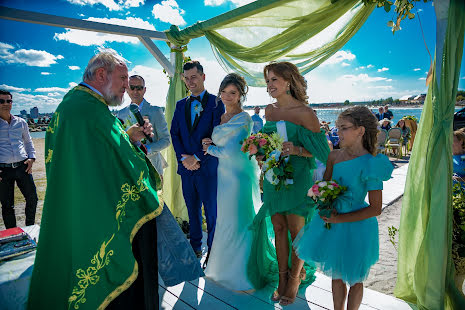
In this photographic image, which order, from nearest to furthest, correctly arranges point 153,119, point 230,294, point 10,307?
1. point 10,307
2. point 230,294
3. point 153,119

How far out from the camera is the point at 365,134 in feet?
7.32

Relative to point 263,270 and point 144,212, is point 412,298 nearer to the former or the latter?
point 263,270

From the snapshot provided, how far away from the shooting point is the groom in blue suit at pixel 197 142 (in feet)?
11.7

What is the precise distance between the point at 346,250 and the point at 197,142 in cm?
207

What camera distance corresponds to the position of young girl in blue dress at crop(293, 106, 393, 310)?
2.13 meters

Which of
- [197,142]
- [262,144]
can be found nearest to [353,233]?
[262,144]

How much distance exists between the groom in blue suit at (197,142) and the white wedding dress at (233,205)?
33 cm

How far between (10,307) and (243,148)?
2.29m

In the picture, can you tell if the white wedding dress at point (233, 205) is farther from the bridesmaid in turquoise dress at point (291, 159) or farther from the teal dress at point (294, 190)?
the bridesmaid in turquoise dress at point (291, 159)

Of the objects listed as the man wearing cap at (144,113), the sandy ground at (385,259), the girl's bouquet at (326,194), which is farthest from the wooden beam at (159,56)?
the sandy ground at (385,259)

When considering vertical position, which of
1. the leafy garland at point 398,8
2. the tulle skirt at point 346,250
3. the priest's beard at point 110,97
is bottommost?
the tulle skirt at point 346,250

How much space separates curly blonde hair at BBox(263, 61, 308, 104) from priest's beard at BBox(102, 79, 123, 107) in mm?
1456

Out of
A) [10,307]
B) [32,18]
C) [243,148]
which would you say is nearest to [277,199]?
[243,148]

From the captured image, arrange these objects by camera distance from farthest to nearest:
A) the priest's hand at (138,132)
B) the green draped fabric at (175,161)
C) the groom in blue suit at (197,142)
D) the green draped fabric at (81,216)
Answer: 1. the green draped fabric at (175,161)
2. the groom in blue suit at (197,142)
3. the priest's hand at (138,132)
4. the green draped fabric at (81,216)
